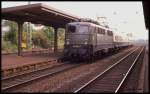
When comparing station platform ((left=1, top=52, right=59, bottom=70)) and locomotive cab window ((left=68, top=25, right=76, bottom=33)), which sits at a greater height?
locomotive cab window ((left=68, top=25, right=76, bottom=33))

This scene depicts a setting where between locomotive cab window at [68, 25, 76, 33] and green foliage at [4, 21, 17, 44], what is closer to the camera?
locomotive cab window at [68, 25, 76, 33]

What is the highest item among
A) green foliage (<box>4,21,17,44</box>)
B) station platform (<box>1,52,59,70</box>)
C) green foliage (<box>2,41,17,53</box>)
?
green foliage (<box>4,21,17,44</box>)

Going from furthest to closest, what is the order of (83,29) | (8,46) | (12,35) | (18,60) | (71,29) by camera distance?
1. (12,35)
2. (8,46)
3. (71,29)
4. (83,29)
5. (18,60)

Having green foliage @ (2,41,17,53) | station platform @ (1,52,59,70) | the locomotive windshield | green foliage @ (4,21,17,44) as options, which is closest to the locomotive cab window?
the locomotive windshield

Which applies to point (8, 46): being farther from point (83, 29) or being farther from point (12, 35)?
point (83, 29)

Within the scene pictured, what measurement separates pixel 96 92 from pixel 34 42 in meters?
53.6

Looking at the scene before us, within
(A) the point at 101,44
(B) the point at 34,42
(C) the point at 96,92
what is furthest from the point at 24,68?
(B) the point at 34,42

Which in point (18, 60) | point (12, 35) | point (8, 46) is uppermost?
point (12, 35)

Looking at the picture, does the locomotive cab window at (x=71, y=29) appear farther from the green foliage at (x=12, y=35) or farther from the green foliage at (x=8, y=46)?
the green foliage at (x=12, y=35)

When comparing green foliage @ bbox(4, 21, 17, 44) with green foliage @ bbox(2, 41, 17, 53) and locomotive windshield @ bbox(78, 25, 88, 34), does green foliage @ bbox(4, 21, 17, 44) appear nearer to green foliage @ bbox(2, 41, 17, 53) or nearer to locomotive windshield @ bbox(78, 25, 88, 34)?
green foliage @ bbox(2, 41, 17, 53)

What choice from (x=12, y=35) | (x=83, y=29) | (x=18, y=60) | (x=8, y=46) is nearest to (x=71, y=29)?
(x=83, y=29)

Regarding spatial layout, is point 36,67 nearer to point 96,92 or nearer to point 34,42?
point 96,92

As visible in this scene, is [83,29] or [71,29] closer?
[83,29]

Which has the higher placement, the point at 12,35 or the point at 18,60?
the point at 12,35
